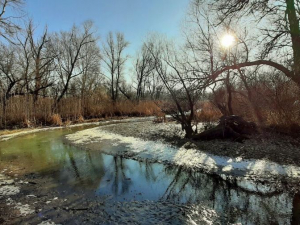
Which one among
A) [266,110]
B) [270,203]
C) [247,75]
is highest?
[247,75]

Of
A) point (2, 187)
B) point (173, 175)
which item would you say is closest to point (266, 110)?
point (173, 175)

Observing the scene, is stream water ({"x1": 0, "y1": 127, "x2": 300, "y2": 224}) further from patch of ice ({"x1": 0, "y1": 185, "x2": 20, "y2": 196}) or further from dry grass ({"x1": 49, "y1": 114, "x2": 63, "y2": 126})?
dry grass ({"x1": 49, "y1": 114, "x2": 63, "y2": 126})

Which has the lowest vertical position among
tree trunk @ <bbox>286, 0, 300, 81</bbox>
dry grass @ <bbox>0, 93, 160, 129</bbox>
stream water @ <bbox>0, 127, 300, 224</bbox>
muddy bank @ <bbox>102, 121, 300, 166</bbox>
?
stream water @ <bbox>0, 127, 300, 224</bbox>

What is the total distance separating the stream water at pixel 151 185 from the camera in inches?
150

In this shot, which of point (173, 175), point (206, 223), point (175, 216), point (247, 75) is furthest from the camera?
point (247, 75)

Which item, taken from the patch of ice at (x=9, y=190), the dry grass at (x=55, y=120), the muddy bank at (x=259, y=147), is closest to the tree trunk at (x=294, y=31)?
the muddy bank at (x=259, y=147)

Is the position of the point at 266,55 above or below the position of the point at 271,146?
above

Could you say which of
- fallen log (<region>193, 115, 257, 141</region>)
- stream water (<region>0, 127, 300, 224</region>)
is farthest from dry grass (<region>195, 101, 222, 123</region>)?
stream water (<region>0, 127, 300, 224</region>)

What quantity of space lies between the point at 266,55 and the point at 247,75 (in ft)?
14.9

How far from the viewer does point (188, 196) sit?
4.51m

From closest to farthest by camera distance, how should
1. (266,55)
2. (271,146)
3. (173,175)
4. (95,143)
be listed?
(173,175)
(271,146)
(266,55)
(95,143)

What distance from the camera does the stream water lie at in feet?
12.5

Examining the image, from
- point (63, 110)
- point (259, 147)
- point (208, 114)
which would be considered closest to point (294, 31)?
point (259, 147)

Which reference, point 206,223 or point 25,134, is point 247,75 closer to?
point 206,223
